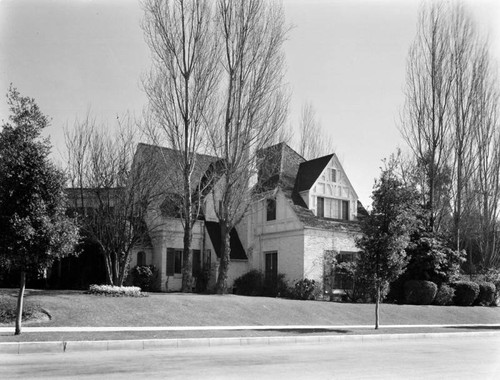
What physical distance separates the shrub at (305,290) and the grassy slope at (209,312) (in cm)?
493

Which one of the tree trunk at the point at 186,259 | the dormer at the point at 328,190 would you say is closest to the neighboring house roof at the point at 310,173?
the dormer at the point at 328,190

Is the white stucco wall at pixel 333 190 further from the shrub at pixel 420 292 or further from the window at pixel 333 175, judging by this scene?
the shrub at pixel 420 292

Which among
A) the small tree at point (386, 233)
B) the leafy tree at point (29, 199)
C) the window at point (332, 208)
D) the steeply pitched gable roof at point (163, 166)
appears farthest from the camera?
the window at point (332, 208)

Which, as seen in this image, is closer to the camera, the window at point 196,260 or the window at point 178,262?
the window at point 178,262

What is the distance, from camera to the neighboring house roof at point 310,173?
116 ft

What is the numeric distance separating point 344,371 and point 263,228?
83.8 feet

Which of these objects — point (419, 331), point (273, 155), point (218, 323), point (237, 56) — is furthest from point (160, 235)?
point (419, 331)

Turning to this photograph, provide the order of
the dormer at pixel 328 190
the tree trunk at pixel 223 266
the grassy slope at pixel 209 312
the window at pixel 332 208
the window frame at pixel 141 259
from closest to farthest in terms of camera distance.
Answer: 1. the grassy slope at pixel 209 312
2. the tree trunk at pixel 223 266
3. the window frame at pixel 141 259
4. the dormer at pixel 328 190
5. the window at pixel 332 208

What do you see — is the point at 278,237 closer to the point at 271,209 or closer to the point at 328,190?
the point at 271,209

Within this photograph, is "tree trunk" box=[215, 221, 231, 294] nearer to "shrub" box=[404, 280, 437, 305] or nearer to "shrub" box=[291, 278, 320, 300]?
"shrub" box=[291, 278, 320, 300]

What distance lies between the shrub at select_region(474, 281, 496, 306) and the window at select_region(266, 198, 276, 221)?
42.6 ft

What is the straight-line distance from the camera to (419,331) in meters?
20.5

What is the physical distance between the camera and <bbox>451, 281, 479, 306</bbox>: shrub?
3194 cm

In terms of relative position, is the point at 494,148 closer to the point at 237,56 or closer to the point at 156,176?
the point at 237,56
